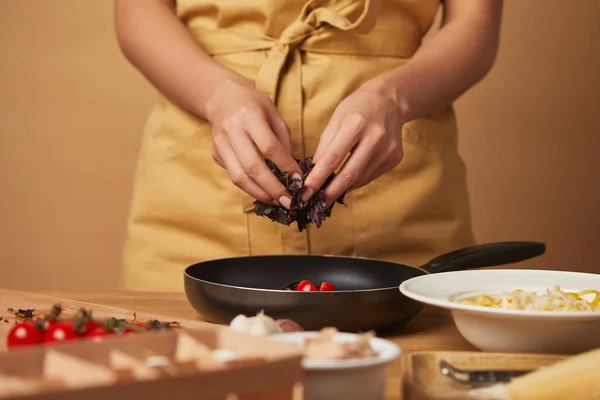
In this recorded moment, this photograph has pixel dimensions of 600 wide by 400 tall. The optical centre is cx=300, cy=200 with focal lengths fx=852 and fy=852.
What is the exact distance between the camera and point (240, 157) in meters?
1.31

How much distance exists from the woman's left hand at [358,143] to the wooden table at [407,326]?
23 centimetres

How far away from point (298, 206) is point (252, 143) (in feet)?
0.42

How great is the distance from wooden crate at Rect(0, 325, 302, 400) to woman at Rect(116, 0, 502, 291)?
84 cm

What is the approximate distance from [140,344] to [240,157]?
65 cm

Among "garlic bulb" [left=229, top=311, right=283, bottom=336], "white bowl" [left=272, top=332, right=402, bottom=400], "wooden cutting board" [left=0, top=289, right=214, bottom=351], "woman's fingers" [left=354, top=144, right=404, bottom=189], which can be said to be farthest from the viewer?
"woman's fingers" [left=354, top=144, right=404, bottom=189]

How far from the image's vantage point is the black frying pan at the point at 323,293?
104cm

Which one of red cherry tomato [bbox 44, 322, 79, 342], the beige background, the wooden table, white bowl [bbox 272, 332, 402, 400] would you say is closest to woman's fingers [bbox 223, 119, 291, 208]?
the wooden table

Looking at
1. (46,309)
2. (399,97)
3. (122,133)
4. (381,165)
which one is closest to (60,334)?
(46,309)

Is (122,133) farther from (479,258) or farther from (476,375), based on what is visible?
(476,375)

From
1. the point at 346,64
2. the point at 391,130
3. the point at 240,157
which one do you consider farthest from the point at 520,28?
the point at 240,157

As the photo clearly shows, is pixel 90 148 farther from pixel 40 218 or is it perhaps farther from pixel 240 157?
pixel 240 157

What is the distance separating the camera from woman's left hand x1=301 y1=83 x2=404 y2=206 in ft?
4.14

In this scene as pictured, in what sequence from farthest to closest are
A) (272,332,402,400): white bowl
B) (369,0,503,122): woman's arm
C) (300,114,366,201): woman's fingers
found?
(369,0,503,122): woman's arm
(300,114,366,201): woman's fingers
(272,332,402,400): white bowl

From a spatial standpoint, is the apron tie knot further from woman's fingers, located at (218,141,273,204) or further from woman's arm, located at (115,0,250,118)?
woman's fingers, located at (218,141,273,204)
